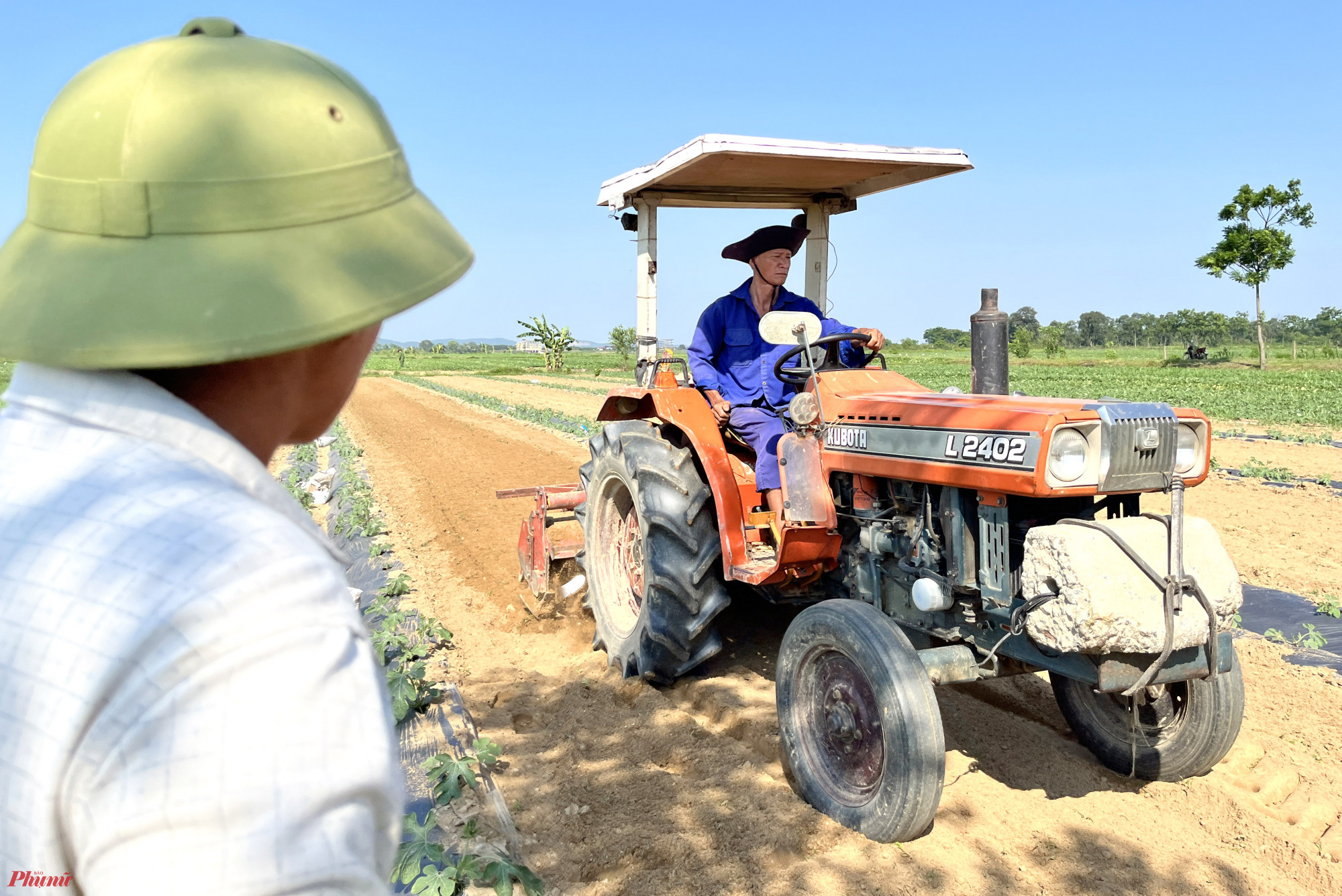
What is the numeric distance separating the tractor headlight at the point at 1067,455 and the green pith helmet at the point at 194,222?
237 centimetres

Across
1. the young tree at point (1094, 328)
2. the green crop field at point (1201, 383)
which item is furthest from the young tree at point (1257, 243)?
the young tree at point (1094, 328)

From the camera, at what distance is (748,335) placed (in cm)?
443

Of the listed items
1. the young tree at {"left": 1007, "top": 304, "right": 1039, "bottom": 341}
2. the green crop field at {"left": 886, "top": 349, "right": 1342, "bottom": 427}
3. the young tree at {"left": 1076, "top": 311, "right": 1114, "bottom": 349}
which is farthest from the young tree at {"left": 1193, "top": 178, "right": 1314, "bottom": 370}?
the young tree at {"left": 1076, "top": 311, "right": 1114, "bottom": 349}

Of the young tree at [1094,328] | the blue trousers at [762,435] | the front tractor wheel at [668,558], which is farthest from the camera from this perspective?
the young tree at [1094,328]

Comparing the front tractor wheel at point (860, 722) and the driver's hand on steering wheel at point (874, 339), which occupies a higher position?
the driver's hand on steering wheel at point (874, 339)

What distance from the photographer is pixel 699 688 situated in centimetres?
434

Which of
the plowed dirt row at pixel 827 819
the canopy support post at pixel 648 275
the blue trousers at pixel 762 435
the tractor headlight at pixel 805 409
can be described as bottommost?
the plowed dirt row at pixel 827 819

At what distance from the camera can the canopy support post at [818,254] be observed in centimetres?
507

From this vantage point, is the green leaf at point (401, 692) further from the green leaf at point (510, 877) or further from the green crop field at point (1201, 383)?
the green crop field at point (1201, 383)

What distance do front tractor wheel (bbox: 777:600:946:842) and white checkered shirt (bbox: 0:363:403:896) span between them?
2.45m

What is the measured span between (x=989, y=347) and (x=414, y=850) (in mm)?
2597

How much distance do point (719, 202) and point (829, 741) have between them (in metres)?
2.92

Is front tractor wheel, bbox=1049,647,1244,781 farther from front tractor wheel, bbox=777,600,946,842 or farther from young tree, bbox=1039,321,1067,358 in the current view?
young tree, bbox=1039,321,1067,358

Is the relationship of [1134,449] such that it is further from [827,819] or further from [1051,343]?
[1051,343]
